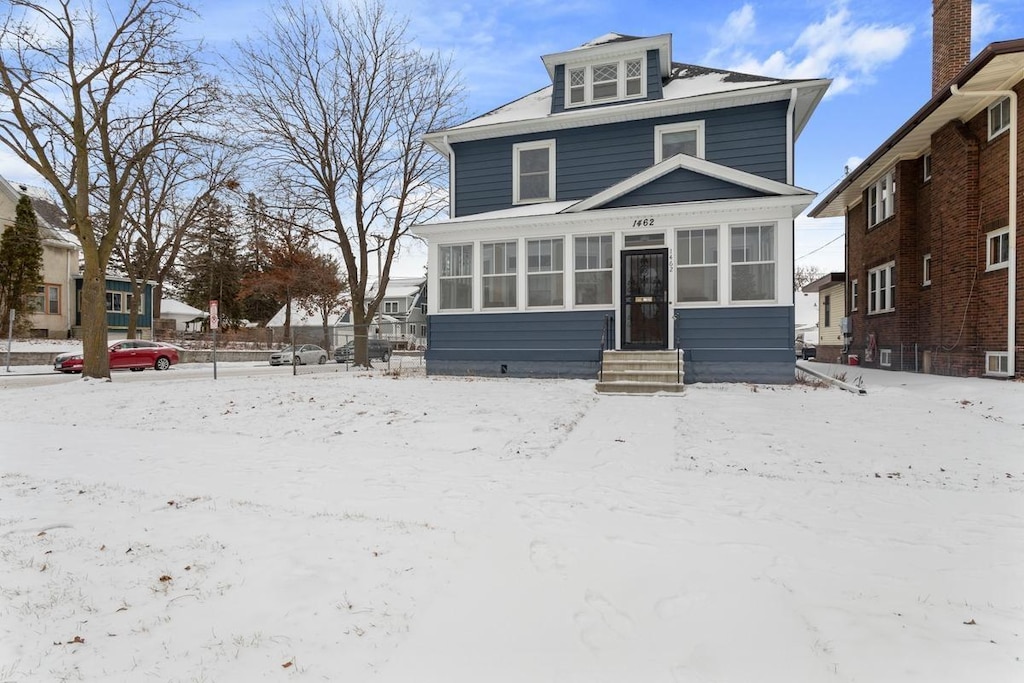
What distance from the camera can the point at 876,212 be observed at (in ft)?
63.1

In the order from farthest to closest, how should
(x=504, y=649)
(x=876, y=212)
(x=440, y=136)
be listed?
(x=876, y=212) → (x=440, y=136) → (x=504, y=649)

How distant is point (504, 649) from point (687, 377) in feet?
35.8

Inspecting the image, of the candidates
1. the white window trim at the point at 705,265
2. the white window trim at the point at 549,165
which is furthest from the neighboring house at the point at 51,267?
the white window trim at the point at 705,265

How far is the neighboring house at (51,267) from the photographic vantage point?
28.8 meters

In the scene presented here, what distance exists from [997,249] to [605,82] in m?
10.2

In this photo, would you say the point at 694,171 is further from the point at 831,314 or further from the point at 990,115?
the point at 831,314

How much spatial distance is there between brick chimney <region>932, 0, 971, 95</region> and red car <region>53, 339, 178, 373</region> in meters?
30.5

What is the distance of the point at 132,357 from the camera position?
2288 centimetres

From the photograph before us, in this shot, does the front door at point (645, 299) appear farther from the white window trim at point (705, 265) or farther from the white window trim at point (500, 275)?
the white window trim at point (500, 275)

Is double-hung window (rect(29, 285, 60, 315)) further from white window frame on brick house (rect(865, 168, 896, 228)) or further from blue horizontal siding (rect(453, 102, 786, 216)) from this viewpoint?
white window frame on brick house (rect(865, 168, 896, 228))

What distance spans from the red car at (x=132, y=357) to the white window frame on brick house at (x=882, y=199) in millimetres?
28937

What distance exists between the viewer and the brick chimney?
16.3 m

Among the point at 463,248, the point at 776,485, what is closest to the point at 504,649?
the point at 776,485

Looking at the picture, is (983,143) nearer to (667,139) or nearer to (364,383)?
(667,139)
